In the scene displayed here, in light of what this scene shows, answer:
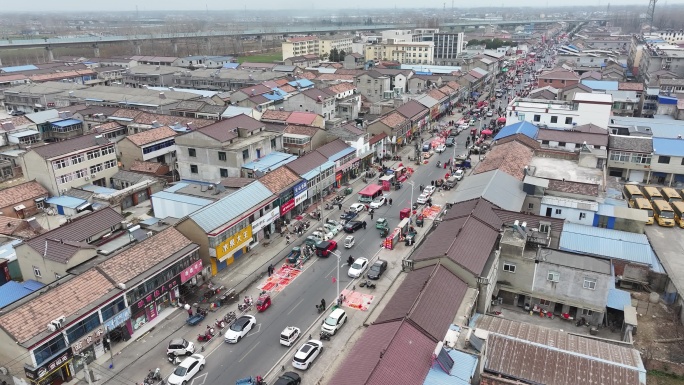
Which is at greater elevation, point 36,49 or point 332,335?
point 36,49

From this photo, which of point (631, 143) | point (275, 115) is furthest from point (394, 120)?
point (631, 143)

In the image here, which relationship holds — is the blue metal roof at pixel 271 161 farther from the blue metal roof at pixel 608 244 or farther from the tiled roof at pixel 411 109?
the blue metal roof at pixel 608 244

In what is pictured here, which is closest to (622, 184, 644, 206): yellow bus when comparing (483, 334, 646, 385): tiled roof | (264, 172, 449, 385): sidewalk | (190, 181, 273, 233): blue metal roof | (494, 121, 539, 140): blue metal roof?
(494, 121, 539, 140): blue metal roof

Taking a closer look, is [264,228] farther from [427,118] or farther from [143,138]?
[427,118]

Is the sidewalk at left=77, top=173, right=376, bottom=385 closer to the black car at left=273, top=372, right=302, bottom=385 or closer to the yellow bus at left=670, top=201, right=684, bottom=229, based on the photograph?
the black car at left=273, top=372, right=302, bottom=385

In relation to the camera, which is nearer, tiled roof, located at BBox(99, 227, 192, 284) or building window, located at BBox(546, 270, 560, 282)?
tiled roof, located at BBox(99, 227, 192, 284)

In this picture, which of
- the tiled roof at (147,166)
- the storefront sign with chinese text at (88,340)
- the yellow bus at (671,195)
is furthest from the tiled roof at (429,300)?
the tiled roof at (147,166)

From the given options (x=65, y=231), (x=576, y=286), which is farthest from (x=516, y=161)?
(x=65, y=231)

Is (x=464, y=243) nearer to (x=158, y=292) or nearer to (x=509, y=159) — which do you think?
(x=158, y=292)
